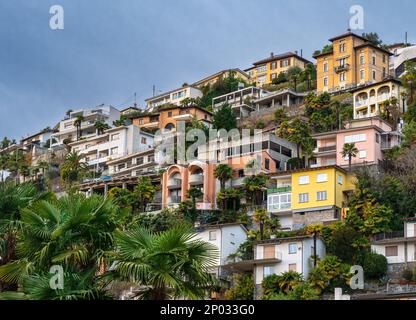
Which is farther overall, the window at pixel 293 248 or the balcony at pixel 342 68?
the balcony at pixel 342 68

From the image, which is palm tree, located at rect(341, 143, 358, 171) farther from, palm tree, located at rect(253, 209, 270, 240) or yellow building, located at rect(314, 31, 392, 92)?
yellow building, located at rect(314, 31, 392, 92)

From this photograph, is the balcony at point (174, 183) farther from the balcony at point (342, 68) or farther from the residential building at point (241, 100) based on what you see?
the balcony at point (342, 68)

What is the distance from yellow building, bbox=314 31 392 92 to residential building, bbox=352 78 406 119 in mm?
11413

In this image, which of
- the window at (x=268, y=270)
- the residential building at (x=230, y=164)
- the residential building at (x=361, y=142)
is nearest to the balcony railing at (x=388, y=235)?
the window at (x=268, y=270)

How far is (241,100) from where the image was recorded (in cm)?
13100

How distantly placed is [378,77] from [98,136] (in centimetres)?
4121

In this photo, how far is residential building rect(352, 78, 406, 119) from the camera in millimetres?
104188

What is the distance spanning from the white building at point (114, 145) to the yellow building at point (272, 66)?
3216cm

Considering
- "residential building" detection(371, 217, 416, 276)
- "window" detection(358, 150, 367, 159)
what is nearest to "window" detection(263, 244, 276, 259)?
"residential building" detection(371, 217, 416, 276)

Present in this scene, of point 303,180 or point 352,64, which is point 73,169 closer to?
point 352,64

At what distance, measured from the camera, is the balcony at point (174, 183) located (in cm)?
9388

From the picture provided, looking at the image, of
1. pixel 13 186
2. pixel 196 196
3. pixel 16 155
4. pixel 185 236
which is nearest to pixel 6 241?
pixel 13 186

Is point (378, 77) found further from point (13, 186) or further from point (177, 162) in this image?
point (13, 186)

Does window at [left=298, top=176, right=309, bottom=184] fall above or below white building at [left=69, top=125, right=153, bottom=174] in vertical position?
below
